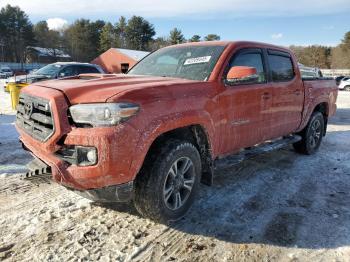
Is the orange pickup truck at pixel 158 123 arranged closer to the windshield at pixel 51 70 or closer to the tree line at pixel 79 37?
the windshield at pixel 51 70

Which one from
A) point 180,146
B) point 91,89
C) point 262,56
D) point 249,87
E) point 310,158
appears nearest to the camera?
point 91,89

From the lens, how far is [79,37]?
234ft

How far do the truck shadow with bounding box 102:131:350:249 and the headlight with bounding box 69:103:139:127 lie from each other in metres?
1.35

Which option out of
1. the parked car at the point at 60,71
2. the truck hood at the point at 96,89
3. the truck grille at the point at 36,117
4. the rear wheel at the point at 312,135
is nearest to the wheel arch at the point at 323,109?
the rear wheel at the point at 312,135

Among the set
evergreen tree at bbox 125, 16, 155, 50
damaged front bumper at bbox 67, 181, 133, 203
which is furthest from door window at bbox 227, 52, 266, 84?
evergreen tree at bbox 125, 16, 155, 50

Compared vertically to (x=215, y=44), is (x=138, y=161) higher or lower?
lower

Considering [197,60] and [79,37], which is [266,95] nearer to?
[197,60]

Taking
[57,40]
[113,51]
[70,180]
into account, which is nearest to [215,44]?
[70,180]

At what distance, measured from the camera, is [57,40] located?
244 feet

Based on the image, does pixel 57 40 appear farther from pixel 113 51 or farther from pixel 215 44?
pixel 215 44

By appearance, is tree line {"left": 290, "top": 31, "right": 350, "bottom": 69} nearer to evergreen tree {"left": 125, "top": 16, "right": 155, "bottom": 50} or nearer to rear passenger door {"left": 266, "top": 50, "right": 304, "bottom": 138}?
evergreen tree {"left": 125, "top": 16, "right": 155, "bottom": 50}

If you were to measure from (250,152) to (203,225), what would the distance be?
1470 mm

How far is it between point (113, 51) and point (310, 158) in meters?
40.4

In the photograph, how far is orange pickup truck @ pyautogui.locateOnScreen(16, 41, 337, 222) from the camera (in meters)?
2.89
